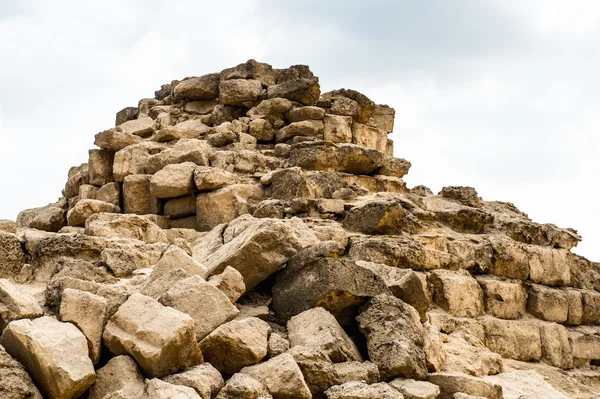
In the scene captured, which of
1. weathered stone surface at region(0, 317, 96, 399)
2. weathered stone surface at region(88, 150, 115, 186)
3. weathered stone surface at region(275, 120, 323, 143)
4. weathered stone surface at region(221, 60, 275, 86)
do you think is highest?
weathered stone surface at region(221, 60, 275, 86)

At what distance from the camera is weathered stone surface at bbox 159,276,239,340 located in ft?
14.0

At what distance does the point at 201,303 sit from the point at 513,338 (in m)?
→ 4.77

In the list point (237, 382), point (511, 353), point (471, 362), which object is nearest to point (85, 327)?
point (237, 382)

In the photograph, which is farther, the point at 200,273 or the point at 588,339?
the point at 588,339

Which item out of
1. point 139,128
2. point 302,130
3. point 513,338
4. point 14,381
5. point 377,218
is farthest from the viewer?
point 139,128

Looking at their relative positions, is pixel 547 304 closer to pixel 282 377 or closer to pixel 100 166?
pixel 282 377

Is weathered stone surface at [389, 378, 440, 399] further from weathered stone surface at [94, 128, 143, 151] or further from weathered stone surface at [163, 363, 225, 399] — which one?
weathered stone surface at [94, 128, 143, 151]

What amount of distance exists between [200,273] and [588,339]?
20.7ft

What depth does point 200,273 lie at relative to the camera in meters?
5.03

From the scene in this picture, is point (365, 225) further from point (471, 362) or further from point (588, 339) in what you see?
point (588, 339)

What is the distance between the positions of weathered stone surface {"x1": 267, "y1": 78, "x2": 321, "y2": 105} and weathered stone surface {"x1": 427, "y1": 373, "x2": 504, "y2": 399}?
293 inches

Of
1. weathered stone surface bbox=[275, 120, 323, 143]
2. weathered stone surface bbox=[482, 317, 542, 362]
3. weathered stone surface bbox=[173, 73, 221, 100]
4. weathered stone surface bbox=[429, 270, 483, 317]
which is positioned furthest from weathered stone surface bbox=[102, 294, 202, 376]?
weathered stone surface bbox=[173, 73, 221, 100]

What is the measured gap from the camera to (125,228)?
718 centimetres

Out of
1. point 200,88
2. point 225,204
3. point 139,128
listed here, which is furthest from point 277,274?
point 200,88
